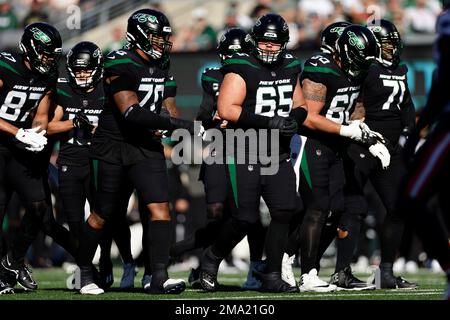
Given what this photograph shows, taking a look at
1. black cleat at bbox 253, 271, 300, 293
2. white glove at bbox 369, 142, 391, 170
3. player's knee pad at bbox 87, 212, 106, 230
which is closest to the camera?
player's knee pad at bbox 87, 212, 106, 230

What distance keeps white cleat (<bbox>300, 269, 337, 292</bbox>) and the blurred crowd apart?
5.90 m

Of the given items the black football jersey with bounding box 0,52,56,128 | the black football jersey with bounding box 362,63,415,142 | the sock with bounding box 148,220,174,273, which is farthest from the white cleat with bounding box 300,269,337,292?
the black football jersey with bounding box 0,52,56,128

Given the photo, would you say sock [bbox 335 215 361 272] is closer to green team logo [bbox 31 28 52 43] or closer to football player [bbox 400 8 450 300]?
green team logo [bbox 31 28 52 43]

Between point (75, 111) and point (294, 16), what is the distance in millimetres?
7468

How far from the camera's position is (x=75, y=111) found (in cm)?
898

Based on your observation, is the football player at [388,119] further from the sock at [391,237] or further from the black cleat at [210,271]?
the black cleat at [210,271]

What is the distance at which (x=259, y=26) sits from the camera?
805cm

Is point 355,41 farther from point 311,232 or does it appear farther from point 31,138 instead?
point 31,138

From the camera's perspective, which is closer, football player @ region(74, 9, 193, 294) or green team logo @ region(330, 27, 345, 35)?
football player @ region(74, 9, 193, 294)

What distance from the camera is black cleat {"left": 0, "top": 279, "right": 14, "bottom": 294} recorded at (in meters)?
8.20

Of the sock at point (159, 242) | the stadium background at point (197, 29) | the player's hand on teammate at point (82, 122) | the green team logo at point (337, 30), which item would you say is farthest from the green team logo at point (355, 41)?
the stadium background at point (197, 29)

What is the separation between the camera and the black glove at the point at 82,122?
336 inches

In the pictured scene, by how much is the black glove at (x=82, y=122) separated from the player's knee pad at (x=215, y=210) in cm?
112

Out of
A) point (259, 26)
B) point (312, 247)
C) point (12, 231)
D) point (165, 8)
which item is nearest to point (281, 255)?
point (312, 247)
